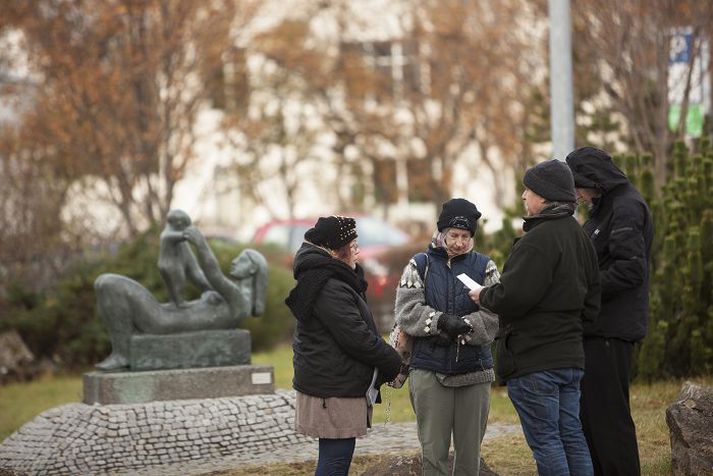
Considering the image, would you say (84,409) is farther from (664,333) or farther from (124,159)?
(124,159)

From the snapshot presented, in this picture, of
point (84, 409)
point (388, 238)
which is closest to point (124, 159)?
point (388, 238)

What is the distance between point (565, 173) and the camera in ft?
21.8

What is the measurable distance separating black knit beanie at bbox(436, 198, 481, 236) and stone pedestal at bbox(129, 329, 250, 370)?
414 cm

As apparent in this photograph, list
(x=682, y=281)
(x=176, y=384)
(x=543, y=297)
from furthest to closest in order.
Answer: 1. (x=682, y=281)
2. (x=176, y=384)
3. (x=543, y=297)

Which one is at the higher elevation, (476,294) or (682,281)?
(476,294)

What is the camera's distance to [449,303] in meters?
6.87

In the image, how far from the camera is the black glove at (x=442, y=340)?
6.73 metres

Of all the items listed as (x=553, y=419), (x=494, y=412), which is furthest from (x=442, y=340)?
(x=494, y=412)

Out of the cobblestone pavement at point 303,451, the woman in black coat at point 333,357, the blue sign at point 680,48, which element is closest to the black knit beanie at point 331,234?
the woman in black coat at point 333,357

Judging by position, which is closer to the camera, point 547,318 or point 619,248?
point 547,318

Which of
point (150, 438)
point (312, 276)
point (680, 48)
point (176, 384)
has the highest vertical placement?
point (680, 48)

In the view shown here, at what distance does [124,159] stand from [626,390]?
45.1 ft

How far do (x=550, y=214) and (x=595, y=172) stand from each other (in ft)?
2.32

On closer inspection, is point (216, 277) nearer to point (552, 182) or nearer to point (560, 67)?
point (560, 67)
